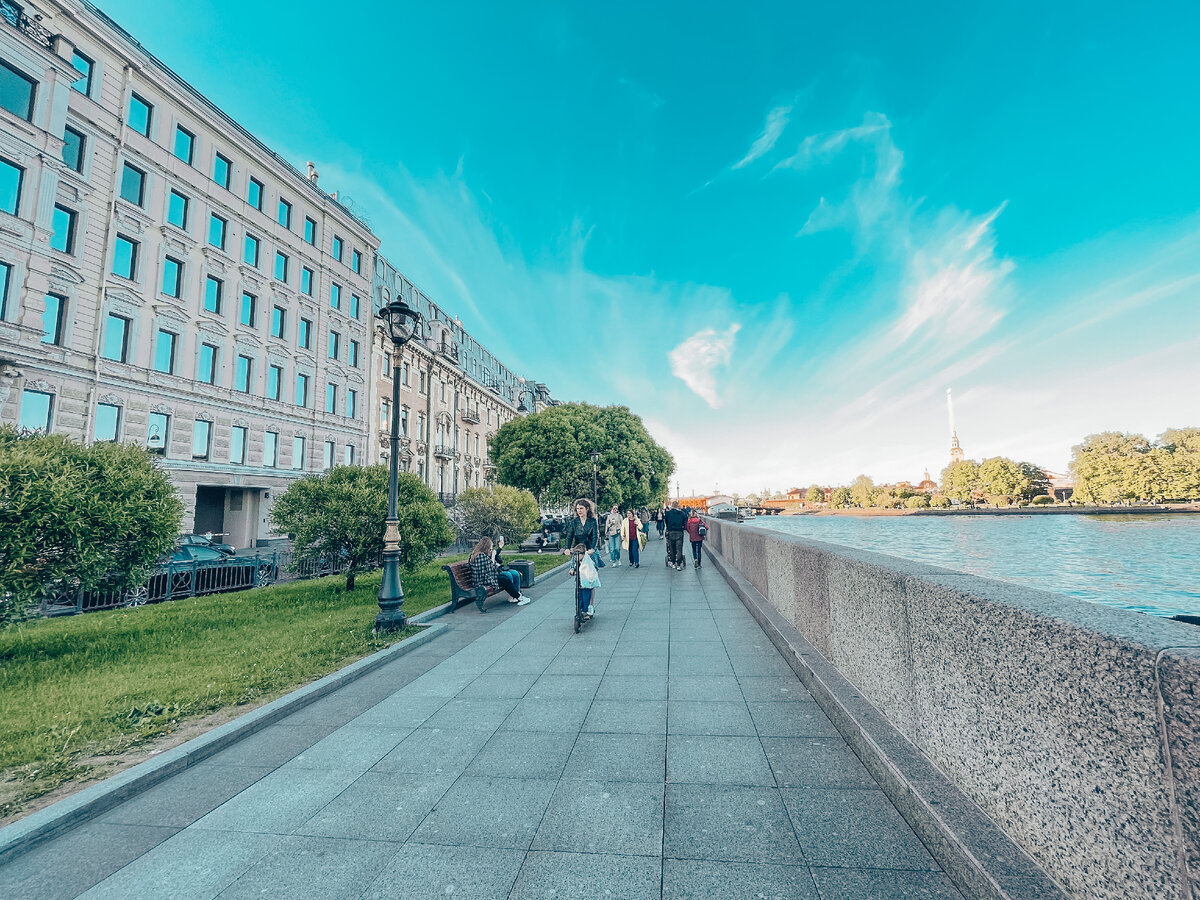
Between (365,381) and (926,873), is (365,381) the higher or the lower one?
the higher one

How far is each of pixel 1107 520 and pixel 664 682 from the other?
268ft

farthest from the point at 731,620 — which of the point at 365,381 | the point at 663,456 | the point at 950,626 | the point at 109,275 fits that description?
the point at 663,456

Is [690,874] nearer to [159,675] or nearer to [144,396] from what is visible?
[159,675]

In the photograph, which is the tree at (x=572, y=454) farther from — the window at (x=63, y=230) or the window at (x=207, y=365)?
the window at (x=63, y=230)

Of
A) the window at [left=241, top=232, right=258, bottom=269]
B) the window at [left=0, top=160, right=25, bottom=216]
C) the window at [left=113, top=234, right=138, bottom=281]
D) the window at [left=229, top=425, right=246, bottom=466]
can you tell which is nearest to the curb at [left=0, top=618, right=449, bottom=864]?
the window at [left=0, top=160, right=25, bottom=216]

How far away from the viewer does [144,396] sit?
68.2 feet

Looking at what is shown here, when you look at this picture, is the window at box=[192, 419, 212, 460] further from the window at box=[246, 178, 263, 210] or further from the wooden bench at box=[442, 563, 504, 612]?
the wooden bench at box=[442, 563, 504, 612]

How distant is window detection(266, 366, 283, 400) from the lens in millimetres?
26211

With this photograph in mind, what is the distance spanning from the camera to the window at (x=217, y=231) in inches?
947

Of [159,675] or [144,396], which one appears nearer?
[159,675]

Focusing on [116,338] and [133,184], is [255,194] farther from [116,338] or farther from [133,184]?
[116,338]

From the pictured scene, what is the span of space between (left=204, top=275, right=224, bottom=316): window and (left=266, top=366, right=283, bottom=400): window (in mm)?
3432

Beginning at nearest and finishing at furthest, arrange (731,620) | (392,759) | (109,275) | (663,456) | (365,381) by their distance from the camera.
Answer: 1. (392,759)
2. (731,620)
3. (109,275)
4. (365,381)
5. (663,456)

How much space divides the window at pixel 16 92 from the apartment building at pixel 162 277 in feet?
0.16
